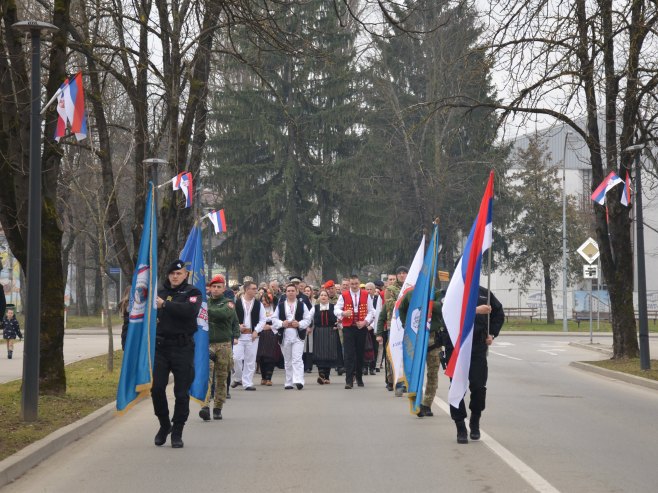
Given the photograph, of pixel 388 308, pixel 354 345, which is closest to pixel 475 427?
pixel 388 308

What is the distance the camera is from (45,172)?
1525 cm

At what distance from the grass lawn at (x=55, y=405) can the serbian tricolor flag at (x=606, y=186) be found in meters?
Answer: 10.4

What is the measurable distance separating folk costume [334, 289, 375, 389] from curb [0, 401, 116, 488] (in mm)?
5615

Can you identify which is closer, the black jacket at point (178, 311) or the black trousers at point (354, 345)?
the black jacket at point (178, 311)

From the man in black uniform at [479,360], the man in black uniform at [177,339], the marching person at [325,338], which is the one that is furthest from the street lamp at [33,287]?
the marching person at [325,338]

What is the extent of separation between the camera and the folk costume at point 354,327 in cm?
1940

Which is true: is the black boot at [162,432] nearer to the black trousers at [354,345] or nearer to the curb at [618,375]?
the black trousers at [354,345]

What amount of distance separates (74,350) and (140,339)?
2197 centimetres

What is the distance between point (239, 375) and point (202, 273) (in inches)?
269

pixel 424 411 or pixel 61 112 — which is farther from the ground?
pixel 61 112

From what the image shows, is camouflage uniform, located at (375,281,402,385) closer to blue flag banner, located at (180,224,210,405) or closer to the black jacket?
blue flag banner, located at (180,224,210,405)

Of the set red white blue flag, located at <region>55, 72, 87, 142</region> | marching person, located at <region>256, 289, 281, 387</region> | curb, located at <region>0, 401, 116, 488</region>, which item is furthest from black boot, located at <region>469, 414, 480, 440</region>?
marching person, located at <region>256, 289, 281, 387</region>

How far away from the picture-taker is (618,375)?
2212 centimetres

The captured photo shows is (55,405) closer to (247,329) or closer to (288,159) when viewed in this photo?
(247,329)
